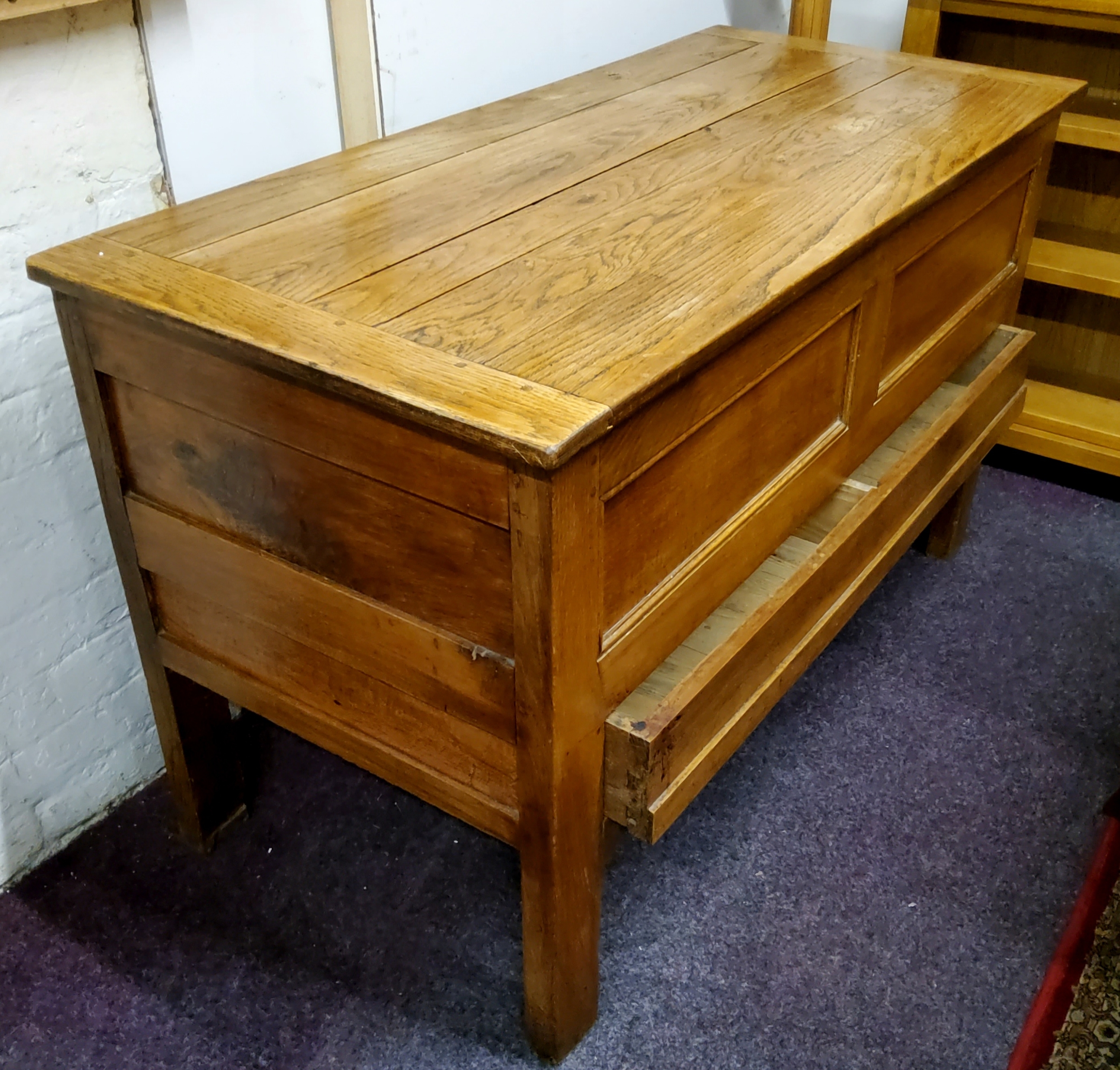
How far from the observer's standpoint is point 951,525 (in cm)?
A: 175

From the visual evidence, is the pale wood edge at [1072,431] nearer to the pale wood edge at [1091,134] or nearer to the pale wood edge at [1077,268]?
the pale wood edge at [1077,268]

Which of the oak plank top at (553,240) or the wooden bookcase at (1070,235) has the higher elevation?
the oak plank top at (553,240)

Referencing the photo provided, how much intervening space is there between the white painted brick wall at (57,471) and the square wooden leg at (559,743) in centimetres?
59

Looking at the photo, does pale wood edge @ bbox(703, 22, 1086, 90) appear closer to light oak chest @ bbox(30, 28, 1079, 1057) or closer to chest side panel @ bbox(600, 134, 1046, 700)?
chest side panel @ bbox(600, 134, 1046, 700)

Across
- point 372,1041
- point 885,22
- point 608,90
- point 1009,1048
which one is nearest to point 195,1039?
point 372,1041

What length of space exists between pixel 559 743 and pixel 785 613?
0.97ft

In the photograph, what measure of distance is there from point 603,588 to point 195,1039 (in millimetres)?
640

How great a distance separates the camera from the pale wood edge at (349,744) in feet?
3.10

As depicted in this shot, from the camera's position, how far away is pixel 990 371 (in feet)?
4.71

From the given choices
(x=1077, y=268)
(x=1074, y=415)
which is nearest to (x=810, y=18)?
(x=1077, y=268)

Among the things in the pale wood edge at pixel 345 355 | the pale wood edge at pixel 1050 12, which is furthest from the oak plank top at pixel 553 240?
the pale wood edge at pixel 1050 12

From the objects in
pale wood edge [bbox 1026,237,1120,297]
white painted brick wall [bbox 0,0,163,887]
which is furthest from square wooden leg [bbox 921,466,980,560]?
white painted brick wall [bbox 0,0,163,887]

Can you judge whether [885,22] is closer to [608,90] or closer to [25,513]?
[608,90]

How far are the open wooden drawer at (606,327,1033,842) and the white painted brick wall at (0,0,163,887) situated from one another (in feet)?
2.10
